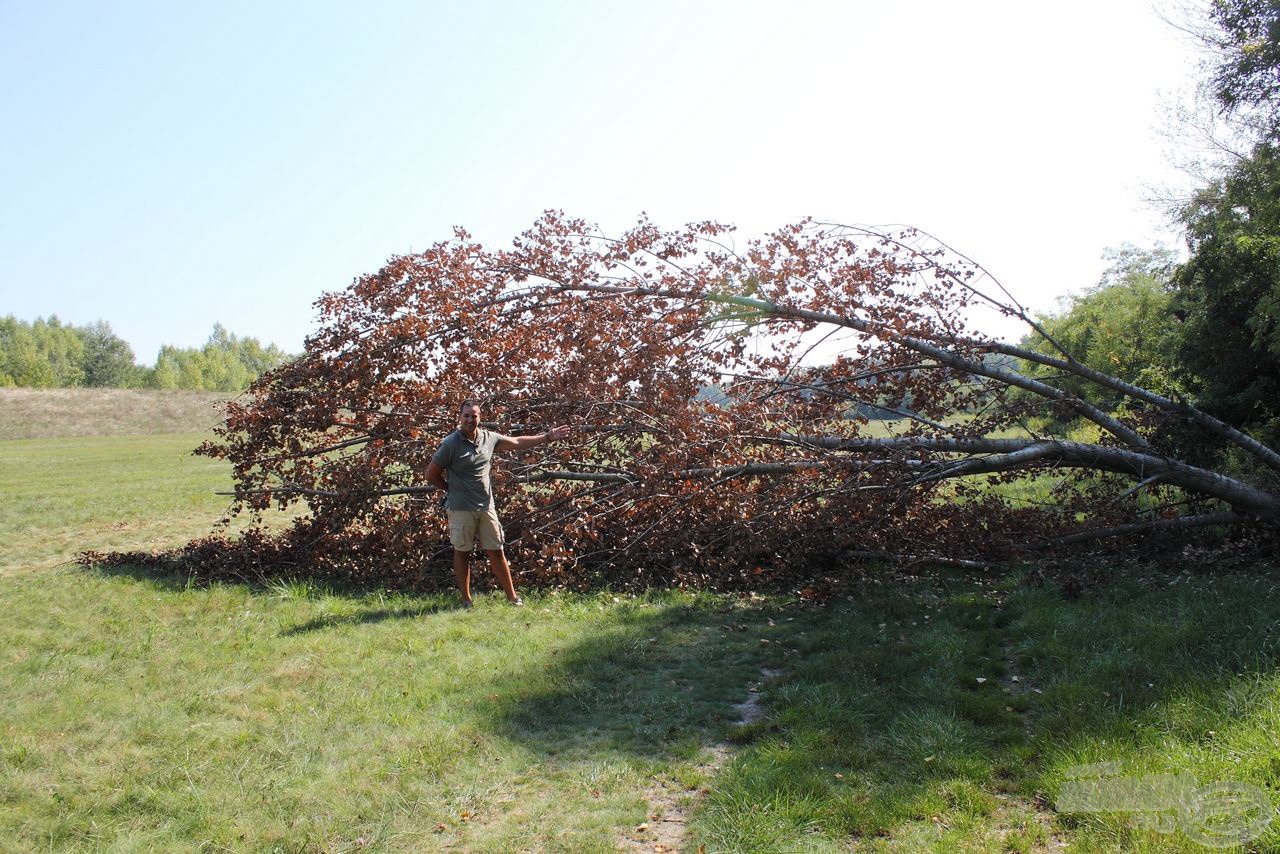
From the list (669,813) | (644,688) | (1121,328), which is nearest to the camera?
(669,813)

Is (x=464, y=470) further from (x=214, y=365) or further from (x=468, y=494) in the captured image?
(x=214, y=365)

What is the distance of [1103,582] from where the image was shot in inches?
249

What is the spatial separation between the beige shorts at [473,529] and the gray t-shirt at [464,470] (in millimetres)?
59

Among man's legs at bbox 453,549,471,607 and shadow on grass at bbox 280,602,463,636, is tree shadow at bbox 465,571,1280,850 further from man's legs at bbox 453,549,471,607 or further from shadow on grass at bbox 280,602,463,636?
shadow on grass at bbox 280,602,463,636

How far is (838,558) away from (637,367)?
2.53m

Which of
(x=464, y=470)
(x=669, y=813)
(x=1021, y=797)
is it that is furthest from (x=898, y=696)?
(x=464, y=470)

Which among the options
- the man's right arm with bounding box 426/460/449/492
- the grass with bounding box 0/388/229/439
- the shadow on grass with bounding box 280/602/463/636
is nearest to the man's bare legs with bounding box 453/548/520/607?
the shadow on grass with bounding box 280/602/463/636

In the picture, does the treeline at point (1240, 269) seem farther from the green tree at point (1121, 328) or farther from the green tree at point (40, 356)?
the green tree at point (40, 356)

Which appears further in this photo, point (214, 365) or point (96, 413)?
point (214, 365)

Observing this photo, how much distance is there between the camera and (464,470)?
693cm

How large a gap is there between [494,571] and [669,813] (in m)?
3.89

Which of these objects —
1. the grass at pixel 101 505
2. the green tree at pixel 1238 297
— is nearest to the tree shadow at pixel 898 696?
the green tree at pixel 1238 297

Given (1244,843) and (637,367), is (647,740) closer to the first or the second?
(1244,843)

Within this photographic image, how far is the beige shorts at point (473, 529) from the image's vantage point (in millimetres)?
6914
